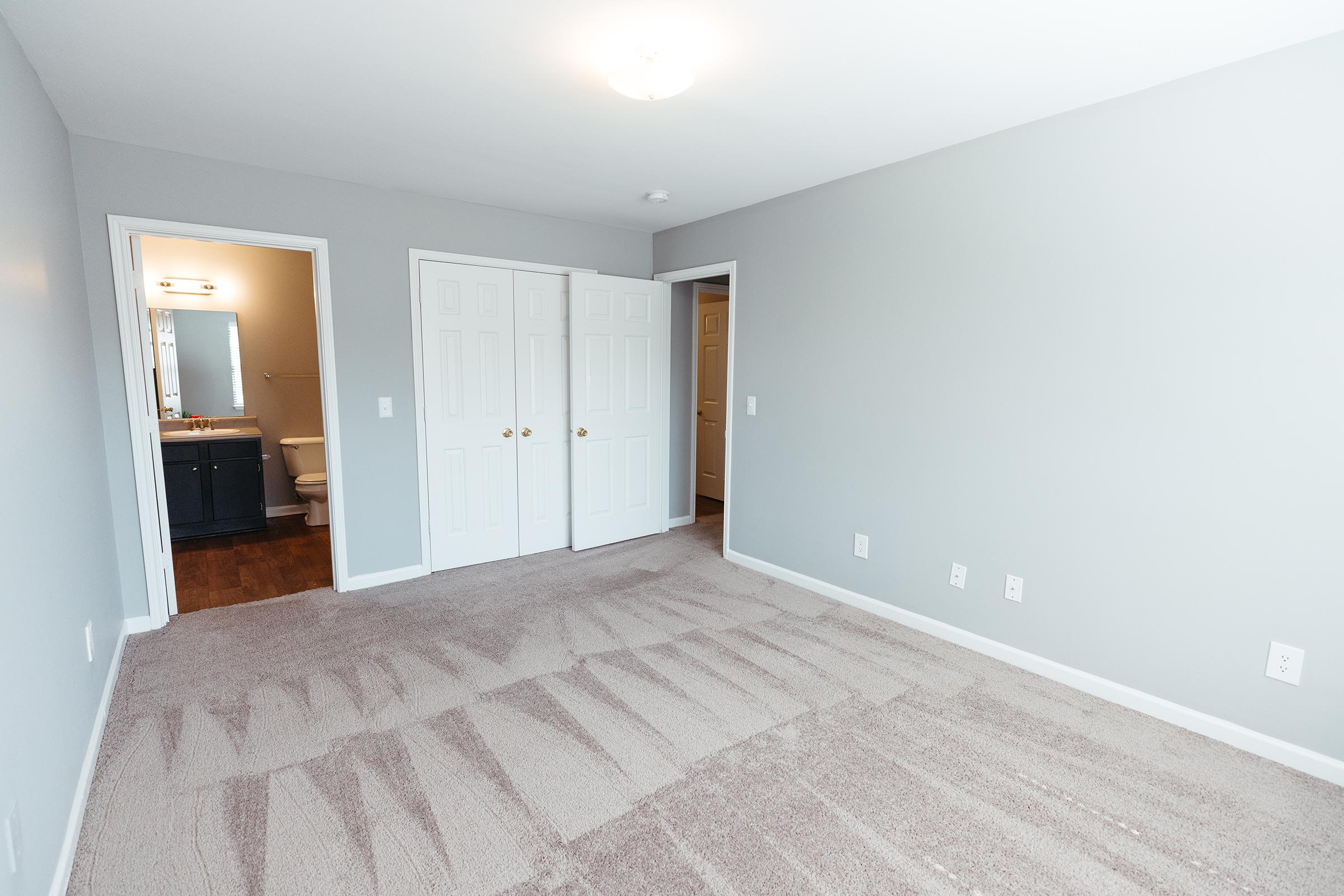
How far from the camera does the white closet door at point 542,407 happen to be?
4.29 metres

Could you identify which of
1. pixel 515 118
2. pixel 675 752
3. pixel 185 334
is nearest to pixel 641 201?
pixel 515 118

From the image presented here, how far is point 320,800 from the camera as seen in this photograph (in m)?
1.96

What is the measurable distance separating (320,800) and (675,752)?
3.75 ft

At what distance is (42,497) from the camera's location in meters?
1.85

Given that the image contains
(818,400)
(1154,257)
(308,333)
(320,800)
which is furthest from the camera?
(308,333)

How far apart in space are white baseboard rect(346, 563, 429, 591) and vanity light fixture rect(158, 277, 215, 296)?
3225mm

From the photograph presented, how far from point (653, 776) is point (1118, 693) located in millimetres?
1948

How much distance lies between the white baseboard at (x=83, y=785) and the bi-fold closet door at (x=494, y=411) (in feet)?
5.44

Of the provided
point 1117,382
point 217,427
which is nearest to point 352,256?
point 217,427

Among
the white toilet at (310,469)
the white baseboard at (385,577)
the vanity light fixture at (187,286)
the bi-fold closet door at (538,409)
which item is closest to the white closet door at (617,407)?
the bi-fold closet door at (538,409)

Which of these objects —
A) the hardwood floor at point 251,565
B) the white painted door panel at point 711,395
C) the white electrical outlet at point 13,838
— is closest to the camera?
the white electrical outlet at point 13,838

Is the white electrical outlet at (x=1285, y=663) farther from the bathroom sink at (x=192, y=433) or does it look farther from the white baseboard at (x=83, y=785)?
the bathroom sink at (x=192, y=433)

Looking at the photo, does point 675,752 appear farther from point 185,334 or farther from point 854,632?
point 185,334

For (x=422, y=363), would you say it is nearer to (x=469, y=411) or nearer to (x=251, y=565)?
(x=469, y=411)
